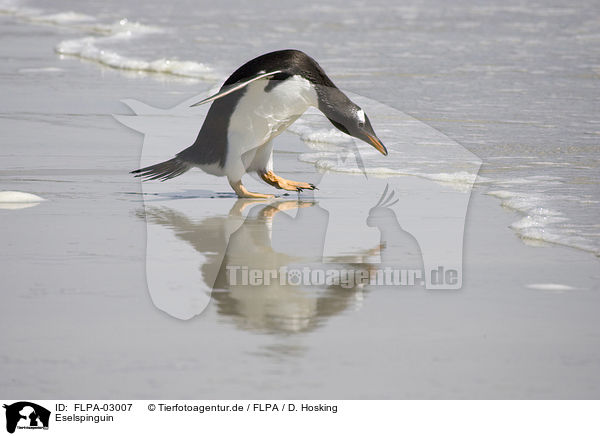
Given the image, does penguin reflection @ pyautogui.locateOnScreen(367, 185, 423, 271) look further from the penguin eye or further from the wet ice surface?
the penguin eye

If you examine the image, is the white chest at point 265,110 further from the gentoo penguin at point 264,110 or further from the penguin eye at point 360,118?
the penguin eye at point 360,118

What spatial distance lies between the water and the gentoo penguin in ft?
3.32

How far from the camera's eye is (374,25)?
738 inches

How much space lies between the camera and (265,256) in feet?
16.4

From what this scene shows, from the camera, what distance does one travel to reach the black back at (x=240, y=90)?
6031mm

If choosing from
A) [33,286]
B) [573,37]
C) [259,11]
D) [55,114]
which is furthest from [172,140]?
[259,11]

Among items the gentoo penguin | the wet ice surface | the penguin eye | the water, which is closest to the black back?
the gentoo penguin

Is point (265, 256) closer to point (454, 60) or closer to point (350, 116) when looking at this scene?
point (350, 116)

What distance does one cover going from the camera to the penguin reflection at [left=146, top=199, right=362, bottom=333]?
4.09 meters

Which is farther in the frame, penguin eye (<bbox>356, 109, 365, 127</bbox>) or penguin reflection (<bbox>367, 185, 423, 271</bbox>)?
penguin eye (<bbox>356, 109, 365, 127</bbox>)
